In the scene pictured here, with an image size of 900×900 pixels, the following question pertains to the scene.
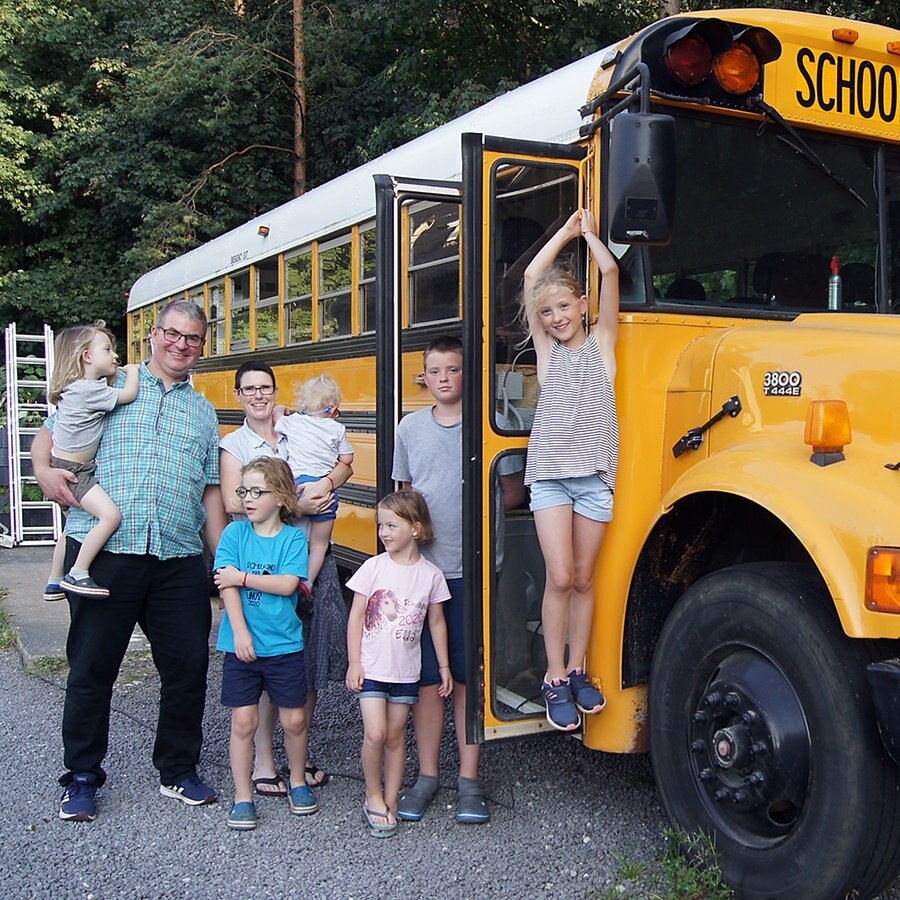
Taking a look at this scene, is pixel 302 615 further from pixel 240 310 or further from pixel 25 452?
pixel 25 452

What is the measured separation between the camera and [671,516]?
3.10 metres

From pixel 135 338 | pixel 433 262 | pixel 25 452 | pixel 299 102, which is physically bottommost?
pixel 25 452

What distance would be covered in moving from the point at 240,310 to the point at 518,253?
402 centimetres

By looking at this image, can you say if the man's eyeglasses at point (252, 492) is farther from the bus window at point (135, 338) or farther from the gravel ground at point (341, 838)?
the bus window at point (135, 338)

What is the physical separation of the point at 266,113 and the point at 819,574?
17.0m

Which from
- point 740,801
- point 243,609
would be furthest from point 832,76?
point 243,609

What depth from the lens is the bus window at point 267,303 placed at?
6.51 meters

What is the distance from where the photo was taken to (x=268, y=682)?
354cm

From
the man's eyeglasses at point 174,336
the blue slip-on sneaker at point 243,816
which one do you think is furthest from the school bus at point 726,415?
the blue slip-on sneaker at point 243,816

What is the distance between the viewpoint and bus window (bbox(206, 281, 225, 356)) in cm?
758

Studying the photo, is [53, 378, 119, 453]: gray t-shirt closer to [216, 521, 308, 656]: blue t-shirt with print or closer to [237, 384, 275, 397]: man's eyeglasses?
[237, 384, 275, 397]: man's eyeglasses

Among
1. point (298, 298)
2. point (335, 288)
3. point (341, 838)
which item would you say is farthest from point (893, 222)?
point (298, 298)

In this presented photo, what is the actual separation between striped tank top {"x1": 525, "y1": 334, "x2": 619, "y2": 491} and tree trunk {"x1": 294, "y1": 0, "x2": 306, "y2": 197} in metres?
15.3

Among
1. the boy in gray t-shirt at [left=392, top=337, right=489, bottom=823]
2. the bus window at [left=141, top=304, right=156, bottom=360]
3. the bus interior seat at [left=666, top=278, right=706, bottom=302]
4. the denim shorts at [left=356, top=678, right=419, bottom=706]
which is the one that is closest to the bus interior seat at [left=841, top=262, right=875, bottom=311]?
the bus interior seat at [left=666, top=278, right=706, bottom=302]
